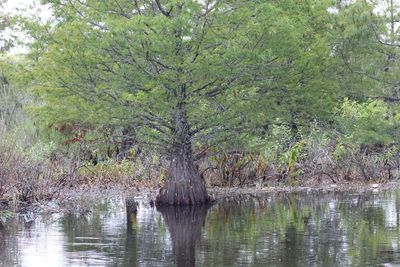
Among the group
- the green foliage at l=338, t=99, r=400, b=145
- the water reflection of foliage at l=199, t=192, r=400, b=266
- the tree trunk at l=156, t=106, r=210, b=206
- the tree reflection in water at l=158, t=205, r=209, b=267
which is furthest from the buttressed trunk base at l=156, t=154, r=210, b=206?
the green foliage at l=338, t=99, r=400, b=145

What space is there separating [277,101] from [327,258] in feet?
29.8

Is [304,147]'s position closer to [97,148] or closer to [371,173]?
[371,173]

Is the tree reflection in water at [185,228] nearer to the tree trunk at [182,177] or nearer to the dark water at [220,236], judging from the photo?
the dark water at [220,236]

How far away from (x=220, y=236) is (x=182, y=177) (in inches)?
220

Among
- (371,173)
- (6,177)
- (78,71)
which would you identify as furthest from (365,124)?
(6,177)

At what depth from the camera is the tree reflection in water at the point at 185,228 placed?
12529 mm

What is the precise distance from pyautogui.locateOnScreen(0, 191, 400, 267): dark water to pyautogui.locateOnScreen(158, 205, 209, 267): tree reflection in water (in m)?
0.02

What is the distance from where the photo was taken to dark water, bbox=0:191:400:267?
39.5ft

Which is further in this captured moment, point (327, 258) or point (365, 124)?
point (365, 124)

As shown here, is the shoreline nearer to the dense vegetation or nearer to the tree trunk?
the dense vegetation

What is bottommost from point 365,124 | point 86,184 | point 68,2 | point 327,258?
point 327,258

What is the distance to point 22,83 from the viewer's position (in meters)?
19.8

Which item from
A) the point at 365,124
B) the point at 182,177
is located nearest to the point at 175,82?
the point at 182,177

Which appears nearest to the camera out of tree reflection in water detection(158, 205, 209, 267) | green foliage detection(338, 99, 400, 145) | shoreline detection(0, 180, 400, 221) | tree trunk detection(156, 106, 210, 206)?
tree reflection in water detection(158, 205, 209, 267)
